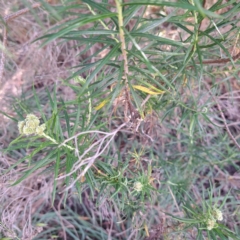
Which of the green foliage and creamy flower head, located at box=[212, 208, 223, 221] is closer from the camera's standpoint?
the green foliage

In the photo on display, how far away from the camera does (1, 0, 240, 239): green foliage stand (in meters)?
0.98

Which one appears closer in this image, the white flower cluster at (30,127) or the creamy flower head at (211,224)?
the white flower cluster at (30,127)

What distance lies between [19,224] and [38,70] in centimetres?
113

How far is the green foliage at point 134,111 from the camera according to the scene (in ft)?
3.22

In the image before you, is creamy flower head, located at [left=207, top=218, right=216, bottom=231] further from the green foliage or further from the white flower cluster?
the white flower cluster

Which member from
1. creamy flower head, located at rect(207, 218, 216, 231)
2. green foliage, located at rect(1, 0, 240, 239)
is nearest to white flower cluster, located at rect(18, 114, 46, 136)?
green foliage, located at rect(1, 0, 240, 239)

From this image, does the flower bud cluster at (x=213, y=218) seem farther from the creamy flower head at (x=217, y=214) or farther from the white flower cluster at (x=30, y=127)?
the white flower cluster at (x=30, y=127)

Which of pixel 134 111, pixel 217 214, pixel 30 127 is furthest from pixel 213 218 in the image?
pixel 30 127

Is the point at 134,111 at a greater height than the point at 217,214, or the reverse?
the point at 134,111

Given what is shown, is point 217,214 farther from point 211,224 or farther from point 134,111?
point 134,111

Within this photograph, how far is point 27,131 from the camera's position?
947 millimetres

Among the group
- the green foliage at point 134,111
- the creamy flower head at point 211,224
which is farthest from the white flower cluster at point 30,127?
the creamy flower head at point 211,224

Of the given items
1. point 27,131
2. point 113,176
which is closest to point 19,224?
point 113,176

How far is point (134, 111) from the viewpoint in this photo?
1259 mm
